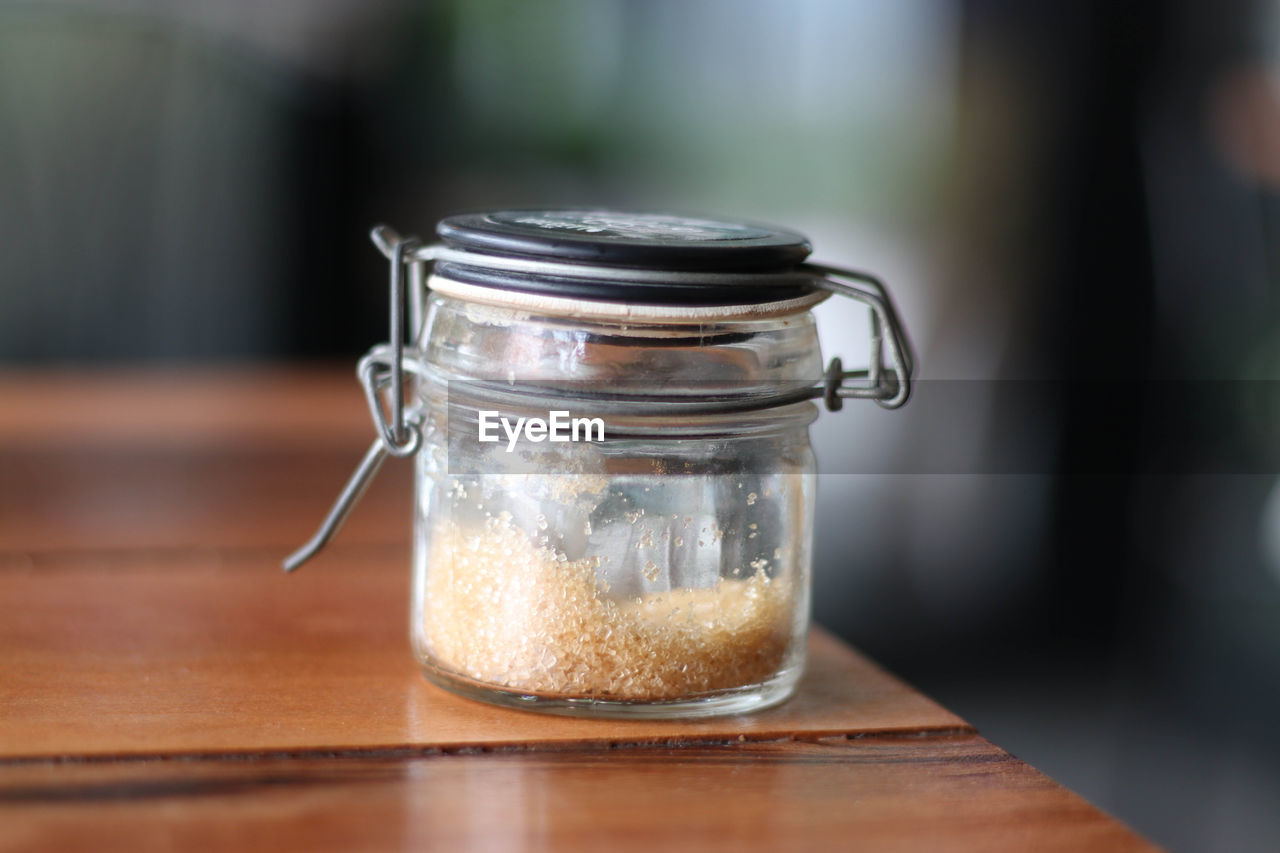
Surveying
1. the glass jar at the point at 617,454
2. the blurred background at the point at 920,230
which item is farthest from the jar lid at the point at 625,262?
the blurred background at the point at 920,230

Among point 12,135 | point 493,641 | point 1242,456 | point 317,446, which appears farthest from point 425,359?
point 12,135

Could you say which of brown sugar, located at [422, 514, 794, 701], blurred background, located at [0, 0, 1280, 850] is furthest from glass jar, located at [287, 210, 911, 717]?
blurred background, located at [0, 0, 1280, 850]

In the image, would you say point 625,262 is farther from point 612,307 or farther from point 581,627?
point 581,627

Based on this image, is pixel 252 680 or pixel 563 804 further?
pixel 252 680

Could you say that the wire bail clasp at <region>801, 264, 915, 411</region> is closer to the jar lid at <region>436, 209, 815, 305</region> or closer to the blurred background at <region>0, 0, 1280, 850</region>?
the jar lid at <region>436, 209, 815, 305</region>

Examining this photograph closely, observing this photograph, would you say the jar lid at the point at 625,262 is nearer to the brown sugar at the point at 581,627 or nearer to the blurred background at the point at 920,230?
the brown sugar at the point at 581,627

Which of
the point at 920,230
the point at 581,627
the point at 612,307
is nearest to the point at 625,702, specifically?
the point at 581,627
